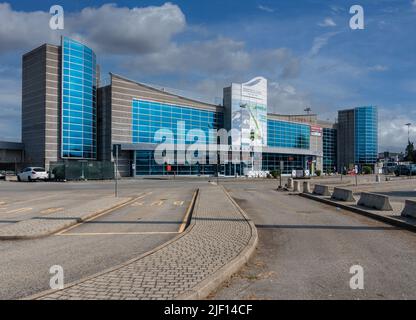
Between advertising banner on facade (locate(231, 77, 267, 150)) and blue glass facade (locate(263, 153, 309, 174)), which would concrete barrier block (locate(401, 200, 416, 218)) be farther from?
blue glass facade (locate(263, 153, 309, 174))

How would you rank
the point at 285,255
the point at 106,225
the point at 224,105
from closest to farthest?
the point at 285,255 → the point at 106,225 → the point at 224,105

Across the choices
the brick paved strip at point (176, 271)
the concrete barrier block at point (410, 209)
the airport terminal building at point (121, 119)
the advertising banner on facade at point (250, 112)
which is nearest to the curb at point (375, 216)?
the concrete barrier block at point (410, 209)

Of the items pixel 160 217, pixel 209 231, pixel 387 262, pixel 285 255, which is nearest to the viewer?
pixel 387 262

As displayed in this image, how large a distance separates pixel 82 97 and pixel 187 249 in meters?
59.0

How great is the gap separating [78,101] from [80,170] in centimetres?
1565

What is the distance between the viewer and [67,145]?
2373 inches

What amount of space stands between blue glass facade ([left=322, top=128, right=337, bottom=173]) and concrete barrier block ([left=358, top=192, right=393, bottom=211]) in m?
95.5

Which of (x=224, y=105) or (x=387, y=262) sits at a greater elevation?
(x=224, y=105)

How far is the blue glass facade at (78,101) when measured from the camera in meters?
60.2

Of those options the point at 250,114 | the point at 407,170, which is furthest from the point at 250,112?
the point at 407,170

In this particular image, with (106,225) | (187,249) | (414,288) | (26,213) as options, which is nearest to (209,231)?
(187,249)

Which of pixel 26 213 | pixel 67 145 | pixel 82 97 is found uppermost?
pixel 82 97
